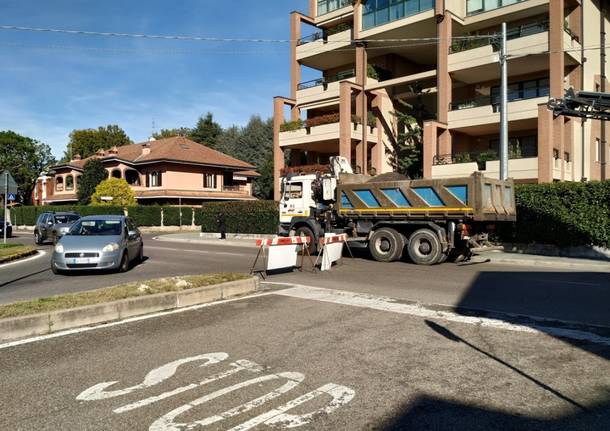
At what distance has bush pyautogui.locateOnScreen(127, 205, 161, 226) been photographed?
44938 mm

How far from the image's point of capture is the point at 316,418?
398 cm

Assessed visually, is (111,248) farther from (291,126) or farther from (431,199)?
(291,126)

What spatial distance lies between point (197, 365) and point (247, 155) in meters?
66.1

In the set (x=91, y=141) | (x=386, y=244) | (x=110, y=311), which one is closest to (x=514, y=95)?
(x=386, y=244)

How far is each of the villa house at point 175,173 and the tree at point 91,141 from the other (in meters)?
22.8

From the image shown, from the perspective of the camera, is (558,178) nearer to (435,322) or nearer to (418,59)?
(418,59)

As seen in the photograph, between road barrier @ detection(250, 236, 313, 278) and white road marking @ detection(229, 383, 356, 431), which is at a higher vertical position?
road barrier @ detection(250, 236, 313, 278)

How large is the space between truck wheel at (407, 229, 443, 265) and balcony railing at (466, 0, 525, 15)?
1720 cm

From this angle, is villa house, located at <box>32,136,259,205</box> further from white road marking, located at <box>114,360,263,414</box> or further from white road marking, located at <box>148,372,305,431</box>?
white road marking, located at <box>148,372,305,431</box>

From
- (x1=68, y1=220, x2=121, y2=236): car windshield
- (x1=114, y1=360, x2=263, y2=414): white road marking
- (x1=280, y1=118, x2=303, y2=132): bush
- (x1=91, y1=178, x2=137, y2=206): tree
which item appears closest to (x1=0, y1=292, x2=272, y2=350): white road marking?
(x1=114, y1=360, x2=263, y2=414): white road marking

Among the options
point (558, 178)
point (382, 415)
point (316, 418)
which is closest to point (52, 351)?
point (316, 418)

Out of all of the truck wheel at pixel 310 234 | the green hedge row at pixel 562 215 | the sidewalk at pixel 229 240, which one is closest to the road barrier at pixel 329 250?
the truck wheel at pixel 310 234

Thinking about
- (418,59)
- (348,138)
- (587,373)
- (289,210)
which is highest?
(418,59)

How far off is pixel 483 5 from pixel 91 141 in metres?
69.4
